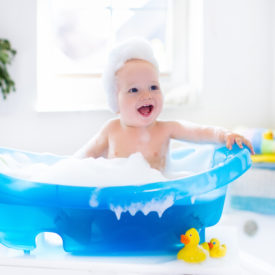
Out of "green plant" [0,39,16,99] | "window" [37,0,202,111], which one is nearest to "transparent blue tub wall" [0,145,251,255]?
"green plant" [0,39,16,99]

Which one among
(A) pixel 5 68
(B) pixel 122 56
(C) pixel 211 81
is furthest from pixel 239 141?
(A) pixel 5 68

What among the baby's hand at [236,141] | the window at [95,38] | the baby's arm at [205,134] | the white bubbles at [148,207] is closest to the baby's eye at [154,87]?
the baby's arm at [205,134]

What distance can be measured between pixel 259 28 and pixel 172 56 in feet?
1.34

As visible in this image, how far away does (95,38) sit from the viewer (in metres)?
1.81

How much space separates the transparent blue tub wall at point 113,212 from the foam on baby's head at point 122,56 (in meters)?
0.36

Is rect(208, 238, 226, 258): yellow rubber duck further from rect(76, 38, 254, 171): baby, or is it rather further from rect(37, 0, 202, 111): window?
rect(37, 0, 202, 111): window

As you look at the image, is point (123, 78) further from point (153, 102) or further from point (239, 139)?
point (239, 139)

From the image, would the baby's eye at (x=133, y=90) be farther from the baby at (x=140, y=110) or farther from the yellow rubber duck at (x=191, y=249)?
the yellow rubber duck at (x=191, y=249)

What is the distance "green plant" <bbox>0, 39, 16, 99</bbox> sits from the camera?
4.72 ft

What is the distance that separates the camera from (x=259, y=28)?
168 cm

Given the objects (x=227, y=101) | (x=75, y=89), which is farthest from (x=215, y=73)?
(x=75, y=89)

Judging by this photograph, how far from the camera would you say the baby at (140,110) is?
96 cm

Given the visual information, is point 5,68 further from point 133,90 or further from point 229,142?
point 229,142

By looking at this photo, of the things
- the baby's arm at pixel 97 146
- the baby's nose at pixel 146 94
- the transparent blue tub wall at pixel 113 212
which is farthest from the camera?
the baby's arm at pixel 97 146
